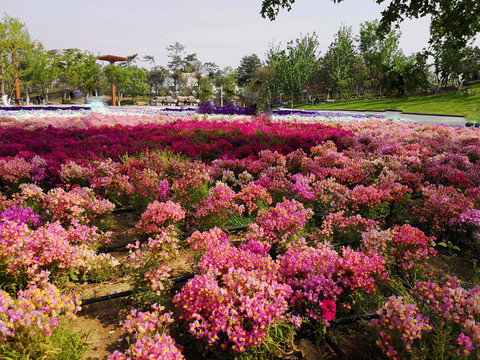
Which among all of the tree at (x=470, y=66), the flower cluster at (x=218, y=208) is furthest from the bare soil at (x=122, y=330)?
the tree at (x=470, y=66)

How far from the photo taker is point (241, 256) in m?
2.62

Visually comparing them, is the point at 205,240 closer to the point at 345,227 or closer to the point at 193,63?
the point at 345,227

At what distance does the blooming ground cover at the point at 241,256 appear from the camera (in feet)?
6.57

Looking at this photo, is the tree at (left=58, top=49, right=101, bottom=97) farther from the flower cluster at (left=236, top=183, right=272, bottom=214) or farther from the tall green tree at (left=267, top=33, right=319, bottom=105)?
the flower cluster at (left=236, top=183, right=272, bottom=214)

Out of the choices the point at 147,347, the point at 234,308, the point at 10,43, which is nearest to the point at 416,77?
the point at 234,308

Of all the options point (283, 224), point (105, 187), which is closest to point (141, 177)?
point (105, 187)

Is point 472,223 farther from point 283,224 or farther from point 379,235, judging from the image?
point 283,224

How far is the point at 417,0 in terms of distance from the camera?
21.2ft

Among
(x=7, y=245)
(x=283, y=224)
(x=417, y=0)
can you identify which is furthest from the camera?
(x=417, y=0)

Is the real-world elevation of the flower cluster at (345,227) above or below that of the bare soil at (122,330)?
above

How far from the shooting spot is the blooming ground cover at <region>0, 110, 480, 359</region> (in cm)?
200

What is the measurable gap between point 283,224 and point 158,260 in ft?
4.56

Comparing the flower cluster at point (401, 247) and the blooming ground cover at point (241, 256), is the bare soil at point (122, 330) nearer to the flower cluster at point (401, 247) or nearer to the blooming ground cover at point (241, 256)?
the blooming ground cover at point (241, 256)

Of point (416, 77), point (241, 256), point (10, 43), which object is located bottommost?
point (241, 256)
